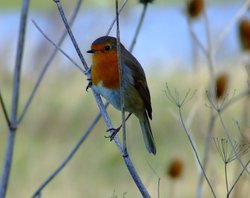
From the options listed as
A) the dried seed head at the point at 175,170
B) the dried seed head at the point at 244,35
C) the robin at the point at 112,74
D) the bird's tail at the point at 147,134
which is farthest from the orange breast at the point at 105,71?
the dried seed head at the point at 244,35

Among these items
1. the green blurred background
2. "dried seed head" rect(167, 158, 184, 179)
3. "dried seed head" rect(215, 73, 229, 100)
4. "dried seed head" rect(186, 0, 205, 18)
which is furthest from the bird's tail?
the green blurred background

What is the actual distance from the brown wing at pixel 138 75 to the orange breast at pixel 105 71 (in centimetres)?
8

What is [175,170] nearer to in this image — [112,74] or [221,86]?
[221,86]

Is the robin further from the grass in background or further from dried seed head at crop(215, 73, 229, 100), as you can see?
the grass in background

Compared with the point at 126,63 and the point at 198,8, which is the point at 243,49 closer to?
the point at 198,8

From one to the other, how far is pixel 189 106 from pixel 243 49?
193 inches

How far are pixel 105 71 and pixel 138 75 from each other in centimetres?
24

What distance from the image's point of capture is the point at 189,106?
1095cm

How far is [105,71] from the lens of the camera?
4.41 meters

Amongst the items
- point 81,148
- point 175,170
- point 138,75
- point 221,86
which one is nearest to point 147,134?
point 138,75

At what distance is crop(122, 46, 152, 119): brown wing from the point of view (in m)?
4.50

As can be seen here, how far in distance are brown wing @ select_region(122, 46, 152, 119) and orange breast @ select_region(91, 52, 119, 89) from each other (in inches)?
3.2

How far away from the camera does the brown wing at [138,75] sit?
14.8ft

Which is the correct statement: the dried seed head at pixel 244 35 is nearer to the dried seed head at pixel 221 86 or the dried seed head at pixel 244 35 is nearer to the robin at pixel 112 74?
the dried seed head at pixel 221 86
